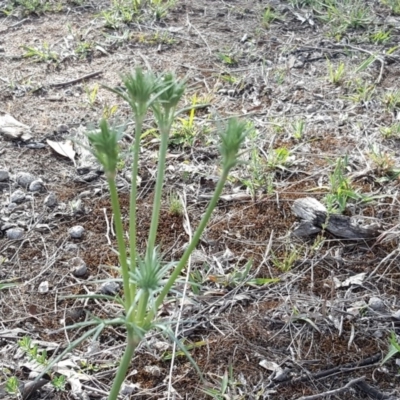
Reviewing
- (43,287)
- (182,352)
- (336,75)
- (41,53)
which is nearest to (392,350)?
(182,352)

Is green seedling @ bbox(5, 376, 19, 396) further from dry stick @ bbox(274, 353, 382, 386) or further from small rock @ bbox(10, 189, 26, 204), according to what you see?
small rock @ bbox(10, 189, 26, 204)

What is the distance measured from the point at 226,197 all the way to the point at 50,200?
0.64 m

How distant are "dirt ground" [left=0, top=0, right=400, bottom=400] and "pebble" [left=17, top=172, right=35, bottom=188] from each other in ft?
0.04

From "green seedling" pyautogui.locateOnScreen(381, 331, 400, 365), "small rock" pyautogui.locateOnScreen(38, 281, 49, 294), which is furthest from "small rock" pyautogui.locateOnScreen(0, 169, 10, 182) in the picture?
"green seedling" pyautogui.locateOnScreen(381, 331, 400, 365)

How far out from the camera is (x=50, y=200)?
2.22 meters

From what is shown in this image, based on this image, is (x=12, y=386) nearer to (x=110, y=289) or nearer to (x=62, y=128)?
(x=110, y=289)

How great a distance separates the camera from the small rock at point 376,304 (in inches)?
71.4

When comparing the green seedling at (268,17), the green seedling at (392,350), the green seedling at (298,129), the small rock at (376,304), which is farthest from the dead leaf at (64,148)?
the green seedling at (268,17)

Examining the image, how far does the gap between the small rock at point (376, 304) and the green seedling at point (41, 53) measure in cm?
210

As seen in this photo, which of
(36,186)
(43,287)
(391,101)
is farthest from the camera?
(391,101)

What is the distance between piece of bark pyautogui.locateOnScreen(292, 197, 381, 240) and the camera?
6.70 ft

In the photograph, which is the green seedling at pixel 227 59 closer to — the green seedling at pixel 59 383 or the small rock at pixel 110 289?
the small rock at pixel 110 289

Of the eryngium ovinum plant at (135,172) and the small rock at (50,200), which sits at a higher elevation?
the eryngium ovinum plant at (135,172)

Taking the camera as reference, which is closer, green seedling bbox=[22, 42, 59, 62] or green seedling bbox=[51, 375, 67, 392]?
green seedling bbox=[51, 375, 67, 392]
